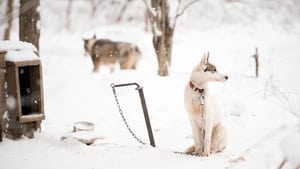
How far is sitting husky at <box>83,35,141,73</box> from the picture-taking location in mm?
14438

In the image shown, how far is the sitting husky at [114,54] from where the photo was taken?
14.4m

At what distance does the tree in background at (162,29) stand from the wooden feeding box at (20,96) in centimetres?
664

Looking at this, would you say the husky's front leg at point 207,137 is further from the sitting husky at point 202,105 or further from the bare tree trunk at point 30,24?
the bare tree trunk at point 30,24

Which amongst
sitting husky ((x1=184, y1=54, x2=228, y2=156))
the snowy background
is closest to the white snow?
the snowy background

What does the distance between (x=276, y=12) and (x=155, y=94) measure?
15298mm

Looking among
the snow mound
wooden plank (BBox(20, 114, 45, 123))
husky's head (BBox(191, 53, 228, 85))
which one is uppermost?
husky's head (BBox(191, 53, 228, 85))

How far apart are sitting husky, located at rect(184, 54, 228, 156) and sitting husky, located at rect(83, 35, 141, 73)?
877 centimetres

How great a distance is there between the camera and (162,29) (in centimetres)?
1234

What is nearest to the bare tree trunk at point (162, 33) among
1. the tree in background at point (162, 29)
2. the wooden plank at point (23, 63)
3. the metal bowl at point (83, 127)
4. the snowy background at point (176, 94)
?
the tree in background at point (162, 29)

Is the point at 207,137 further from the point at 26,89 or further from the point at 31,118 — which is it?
the point at 26,89

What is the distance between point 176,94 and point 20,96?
564 centimetres

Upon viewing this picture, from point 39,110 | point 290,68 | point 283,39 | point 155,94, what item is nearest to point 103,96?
point 155,94

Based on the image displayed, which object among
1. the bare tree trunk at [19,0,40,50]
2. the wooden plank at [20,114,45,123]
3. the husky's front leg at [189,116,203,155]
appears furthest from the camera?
the bare tree trunk at [19,0,40,50]

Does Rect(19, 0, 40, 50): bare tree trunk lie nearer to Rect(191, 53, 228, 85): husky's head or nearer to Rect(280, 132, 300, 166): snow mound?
Rect(191, 53, 228, 85): husky's head
